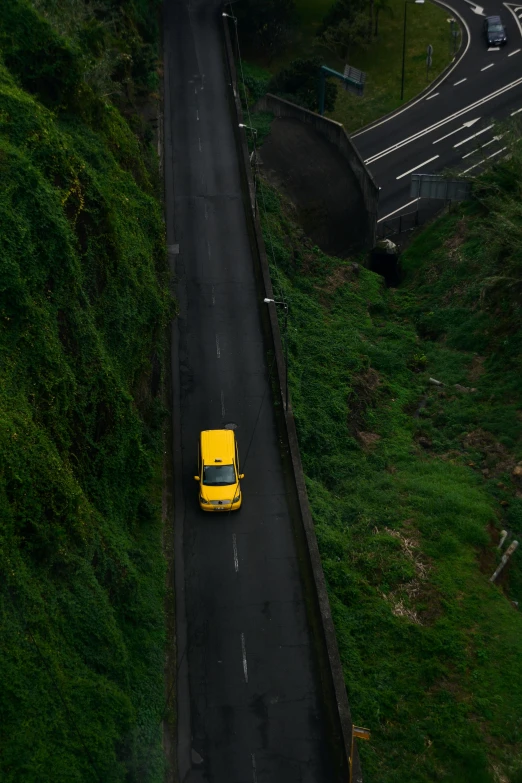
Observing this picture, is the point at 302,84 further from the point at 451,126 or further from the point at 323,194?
the point at 323,194

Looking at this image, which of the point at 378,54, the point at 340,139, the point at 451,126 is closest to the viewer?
the point at 340,139

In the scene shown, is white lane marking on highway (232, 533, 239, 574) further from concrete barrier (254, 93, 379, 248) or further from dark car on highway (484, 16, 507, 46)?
dark car on highway (484, 16, 507, 46)

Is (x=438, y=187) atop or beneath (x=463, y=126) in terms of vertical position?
beneath

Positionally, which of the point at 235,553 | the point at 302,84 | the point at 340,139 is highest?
the point at 302,84

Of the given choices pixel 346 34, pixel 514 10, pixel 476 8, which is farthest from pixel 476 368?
pixel 514 10

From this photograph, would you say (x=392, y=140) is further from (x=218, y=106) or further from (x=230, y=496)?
(x=230, y=496)

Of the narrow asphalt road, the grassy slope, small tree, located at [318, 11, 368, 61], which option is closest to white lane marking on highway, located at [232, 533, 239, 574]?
the narrow asphalt road

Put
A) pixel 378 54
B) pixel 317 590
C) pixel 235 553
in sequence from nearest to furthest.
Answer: pixel 317 590 → pixel 235 553 → pixel 378 54
